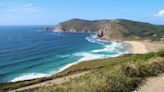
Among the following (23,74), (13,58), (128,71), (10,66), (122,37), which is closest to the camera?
(128,71)

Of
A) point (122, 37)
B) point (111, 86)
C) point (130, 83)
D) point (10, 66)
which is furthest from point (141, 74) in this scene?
point (122, 37)

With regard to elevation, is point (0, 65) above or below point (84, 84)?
below

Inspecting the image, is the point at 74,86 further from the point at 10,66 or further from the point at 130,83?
the point at 10,66

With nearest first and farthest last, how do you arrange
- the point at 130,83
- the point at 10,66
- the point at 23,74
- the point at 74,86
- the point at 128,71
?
the point at 74,86
the point at 130,83
the point at 128,71
the point at 23,74
the point at 10,66

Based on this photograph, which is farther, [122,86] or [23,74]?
[23,74]

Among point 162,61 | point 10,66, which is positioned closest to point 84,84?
point 162,61

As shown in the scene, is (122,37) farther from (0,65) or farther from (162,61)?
(162,61)
